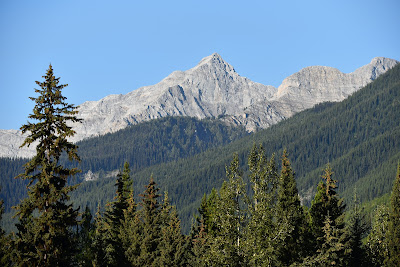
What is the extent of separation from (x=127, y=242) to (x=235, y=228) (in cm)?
3061

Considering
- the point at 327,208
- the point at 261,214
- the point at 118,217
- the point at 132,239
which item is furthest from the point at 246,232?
the point at 118,217

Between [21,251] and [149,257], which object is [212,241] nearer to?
[21,251]

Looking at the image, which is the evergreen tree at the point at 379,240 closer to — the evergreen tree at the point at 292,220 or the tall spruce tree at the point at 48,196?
the evergreen tree at the point at 292,220

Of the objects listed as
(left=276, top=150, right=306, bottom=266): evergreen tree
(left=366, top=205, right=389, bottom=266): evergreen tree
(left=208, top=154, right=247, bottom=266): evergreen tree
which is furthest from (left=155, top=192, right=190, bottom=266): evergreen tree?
(left=366, top=205, right=389, bottom=266): evergreen tree

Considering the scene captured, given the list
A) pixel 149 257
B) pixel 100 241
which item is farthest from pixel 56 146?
pixel 149 257

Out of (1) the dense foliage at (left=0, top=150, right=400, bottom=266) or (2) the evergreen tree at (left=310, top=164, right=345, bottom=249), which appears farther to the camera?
(2) the evergreen tree at (left=310, top=164, right=345, bottom=249)

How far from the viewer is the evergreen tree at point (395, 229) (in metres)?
72.8

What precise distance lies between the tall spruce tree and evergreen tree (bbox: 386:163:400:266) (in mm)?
50393

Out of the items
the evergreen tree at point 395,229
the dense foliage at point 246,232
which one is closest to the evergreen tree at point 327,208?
the dense foliage at point 246,232

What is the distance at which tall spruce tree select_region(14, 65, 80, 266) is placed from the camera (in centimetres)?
3195

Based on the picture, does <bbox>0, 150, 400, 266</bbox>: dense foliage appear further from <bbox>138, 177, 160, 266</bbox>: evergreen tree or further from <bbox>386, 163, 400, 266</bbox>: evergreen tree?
<bbox>386, 163, 400, 266</bbox>: evergreen tree

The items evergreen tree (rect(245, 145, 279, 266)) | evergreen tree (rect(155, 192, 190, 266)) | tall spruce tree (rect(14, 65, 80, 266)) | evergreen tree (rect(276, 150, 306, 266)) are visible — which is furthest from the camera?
evergreen tree (rect(155, 192, 190, 266))

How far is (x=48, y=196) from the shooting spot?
106 ft

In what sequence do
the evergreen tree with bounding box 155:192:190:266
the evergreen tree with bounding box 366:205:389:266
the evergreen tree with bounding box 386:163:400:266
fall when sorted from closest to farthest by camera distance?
1. the evergreen tree with bounding box 155:192:190:266
2. the evergreen tree with bounding box 386:163:400:266
3. the evergreen tree with bounding box 366:205:389:266
